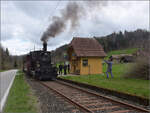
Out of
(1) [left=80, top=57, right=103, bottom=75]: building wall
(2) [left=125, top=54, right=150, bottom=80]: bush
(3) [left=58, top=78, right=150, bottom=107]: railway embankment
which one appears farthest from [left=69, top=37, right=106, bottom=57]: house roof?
(3) [left=58, top=78, right=150, bottom=107]: railway embankment

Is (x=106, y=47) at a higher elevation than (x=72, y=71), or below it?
higher

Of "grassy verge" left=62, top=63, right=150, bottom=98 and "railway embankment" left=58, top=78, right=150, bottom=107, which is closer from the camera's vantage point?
"railway embankment" left=58, top=78, right=150, bottom=107

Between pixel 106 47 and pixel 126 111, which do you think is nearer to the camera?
pixel 126 111

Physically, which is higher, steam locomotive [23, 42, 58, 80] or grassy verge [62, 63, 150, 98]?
steam locomotive [23, 42, 58, 80]

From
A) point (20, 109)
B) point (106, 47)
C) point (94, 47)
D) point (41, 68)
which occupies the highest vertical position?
point (106, 47)

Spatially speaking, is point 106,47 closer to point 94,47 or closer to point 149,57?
point 94,47

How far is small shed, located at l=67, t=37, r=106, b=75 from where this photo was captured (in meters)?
21.7

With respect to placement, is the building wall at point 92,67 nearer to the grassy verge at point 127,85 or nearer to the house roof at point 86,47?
the house roof at point 86,47

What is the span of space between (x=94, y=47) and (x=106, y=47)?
249 ft

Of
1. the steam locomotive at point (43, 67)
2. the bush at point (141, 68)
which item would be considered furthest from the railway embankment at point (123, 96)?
the steam locomotive at point (43, 67)

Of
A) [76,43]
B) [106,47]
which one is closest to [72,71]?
[76,43]

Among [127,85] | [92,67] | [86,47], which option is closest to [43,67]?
[92,67]

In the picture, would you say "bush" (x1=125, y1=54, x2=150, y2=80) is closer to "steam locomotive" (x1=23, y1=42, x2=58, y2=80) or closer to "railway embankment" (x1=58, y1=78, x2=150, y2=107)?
"railway embankment" (x1=58, y1=78, x2=150, y2=107)

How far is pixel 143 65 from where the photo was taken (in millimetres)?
12531
